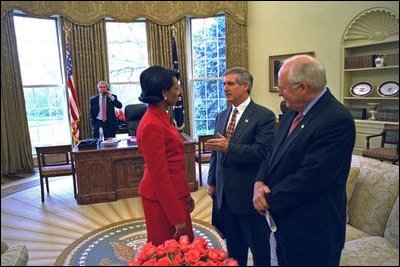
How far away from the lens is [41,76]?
45.4 inches

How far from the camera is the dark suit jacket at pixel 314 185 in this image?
3.67 feet

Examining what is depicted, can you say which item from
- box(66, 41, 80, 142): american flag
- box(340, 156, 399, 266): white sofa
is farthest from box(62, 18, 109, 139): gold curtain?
box(340, 156, 399, 266): white sofa

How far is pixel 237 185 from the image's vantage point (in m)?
1.75

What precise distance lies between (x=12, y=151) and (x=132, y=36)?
2.52 feet

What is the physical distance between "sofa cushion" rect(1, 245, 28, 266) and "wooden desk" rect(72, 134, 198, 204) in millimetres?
2353

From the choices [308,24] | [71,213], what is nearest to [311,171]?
[308,24]

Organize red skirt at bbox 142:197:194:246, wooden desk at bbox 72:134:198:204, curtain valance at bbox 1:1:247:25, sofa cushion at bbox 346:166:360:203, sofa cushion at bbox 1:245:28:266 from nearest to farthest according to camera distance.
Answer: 1. curtain valance at bbox 1:1:247:25
2. sofa cushion at bbox 1:245:28:266
3. red skirt at bbox 142:197:194:246
4. sofa cushion at bbox 346:166:360:203
5. wooden desk at bbox 72:134:198:204

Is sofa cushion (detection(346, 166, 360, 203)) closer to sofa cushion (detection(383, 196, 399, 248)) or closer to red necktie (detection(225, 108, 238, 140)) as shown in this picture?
sofa cushion (detection(383, 196, 399, 248))

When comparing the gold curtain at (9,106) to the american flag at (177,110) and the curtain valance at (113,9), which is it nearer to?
the curtain valance at (113,9)

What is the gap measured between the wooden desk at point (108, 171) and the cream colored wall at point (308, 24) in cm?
198

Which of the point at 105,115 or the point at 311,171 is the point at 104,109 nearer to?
the point at 105,115

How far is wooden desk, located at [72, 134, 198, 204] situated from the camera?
3580 mm

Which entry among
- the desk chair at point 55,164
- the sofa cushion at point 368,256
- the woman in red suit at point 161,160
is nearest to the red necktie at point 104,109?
the desk chair at point 55,164

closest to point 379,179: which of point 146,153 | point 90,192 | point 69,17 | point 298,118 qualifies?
point 298,118
